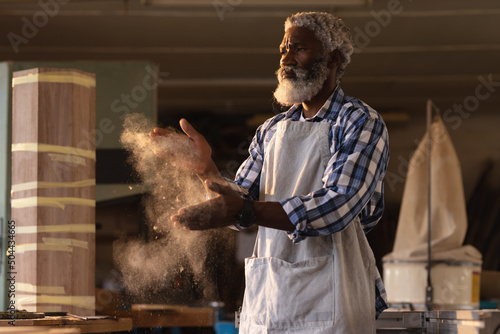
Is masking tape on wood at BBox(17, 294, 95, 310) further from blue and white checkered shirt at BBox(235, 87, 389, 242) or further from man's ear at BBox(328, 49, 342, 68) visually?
man's ear at BBox(328, 49, 342, 68)

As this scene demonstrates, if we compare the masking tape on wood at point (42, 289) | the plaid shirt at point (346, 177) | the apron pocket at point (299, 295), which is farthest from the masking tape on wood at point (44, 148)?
the apron pocket at point (299, 295)

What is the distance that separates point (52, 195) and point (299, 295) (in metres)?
1.15

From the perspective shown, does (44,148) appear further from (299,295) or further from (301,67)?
(299,295)

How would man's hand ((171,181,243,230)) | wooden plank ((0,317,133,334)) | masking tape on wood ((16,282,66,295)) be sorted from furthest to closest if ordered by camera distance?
masking tape on wood ((16,282,66,295)) → wooden plank ((0,317,133,334)) → man's hand ((171,181,243,230))

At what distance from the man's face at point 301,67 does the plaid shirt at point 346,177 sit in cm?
6

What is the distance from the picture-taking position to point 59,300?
2492 millimetres

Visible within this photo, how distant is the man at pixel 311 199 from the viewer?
5.41 ft

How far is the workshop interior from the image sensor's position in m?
2.54

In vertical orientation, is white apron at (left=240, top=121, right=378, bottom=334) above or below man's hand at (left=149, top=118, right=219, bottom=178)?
below

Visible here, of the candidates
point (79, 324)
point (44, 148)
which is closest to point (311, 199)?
point (79, 324)

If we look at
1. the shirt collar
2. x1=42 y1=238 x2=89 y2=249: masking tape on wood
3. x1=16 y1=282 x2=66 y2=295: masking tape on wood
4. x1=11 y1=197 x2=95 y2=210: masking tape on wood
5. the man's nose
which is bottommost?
x1=16 y1=282 x2=66 y2=295: masking tape on wood

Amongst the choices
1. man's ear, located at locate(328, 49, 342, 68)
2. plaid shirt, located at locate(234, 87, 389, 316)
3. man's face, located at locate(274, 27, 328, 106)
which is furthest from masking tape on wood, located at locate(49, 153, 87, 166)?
man's ear, located at locate(328, 49, 342, 68)

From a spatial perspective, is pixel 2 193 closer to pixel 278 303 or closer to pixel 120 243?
pixel 120 243

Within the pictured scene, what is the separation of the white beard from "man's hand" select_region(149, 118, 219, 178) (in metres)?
0.27
